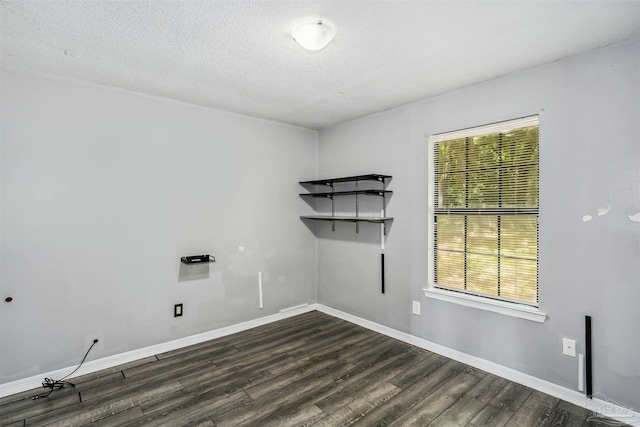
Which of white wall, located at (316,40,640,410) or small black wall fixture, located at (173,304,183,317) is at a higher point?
white wall, located at (316,40,640,410)

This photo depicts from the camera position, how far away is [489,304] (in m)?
2.78

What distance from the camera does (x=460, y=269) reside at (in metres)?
3.06

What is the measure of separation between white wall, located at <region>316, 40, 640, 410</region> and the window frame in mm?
51

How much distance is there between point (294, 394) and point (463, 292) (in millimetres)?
1760

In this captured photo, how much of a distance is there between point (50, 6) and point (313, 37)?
1425 millimetres

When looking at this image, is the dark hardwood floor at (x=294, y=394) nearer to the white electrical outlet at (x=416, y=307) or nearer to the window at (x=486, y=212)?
the white electrical outlet at (x=416, y=307)

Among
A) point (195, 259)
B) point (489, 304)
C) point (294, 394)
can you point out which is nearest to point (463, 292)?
point (489, 304)

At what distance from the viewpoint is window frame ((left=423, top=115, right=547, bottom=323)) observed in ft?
8.47

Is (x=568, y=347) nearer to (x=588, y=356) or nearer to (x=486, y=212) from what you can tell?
(x=588, y=356)

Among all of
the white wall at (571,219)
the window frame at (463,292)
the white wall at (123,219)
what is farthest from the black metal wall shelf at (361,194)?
the white wall at (123,219)

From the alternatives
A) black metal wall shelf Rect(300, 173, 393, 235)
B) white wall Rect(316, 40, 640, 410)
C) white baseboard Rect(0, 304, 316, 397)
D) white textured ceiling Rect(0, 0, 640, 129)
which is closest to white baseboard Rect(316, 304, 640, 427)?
white wall Rect(316, 40, 640, 410)

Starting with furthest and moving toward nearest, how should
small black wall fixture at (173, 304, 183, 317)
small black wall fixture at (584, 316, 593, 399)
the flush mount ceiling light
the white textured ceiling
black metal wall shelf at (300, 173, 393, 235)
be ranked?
black metal wall shelf at (300, 173, 393, 235), small black wall fixture at (173, 304, 183, 317), small black wall fixture at (584, 316, 593, 399), the flush mount ceiling light, the white textured ceiling

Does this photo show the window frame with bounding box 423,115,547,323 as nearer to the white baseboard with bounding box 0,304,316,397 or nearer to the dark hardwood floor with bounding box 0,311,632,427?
the dark hardwood floor with bounding box 0,311,632,427

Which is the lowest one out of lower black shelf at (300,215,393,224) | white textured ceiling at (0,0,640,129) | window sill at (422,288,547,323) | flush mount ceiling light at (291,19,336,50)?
window sill at (422,288,547,323)
